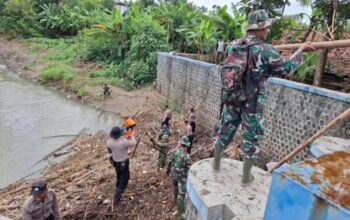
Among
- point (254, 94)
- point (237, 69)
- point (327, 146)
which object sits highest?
point (237, 69)

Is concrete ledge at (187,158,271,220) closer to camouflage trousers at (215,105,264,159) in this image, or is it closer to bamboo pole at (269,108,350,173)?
camouflage trousers at (215,105,264,159)

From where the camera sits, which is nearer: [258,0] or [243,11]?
[258,0]

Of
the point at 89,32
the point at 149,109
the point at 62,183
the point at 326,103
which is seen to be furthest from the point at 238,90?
the point at 89,32

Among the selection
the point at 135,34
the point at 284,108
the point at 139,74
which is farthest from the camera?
the point at 135,34

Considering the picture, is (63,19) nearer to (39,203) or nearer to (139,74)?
(139,74)

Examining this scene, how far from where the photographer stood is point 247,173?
130 inches

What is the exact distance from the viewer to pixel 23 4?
22953 millimetres

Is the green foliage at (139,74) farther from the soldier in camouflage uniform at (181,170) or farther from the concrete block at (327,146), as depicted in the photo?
the concrete block at (327,146)

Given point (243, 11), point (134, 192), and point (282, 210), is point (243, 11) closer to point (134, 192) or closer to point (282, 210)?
point (134, 192)

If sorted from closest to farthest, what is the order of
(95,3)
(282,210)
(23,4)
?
(282,210) → (23,4) → (95,3)

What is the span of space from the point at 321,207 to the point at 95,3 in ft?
84.9

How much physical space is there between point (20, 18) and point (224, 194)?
82.3ft

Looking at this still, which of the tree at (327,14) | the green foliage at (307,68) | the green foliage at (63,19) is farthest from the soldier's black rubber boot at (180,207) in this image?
the green foliage at (63,19)

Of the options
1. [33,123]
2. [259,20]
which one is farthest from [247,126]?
[33,123]
